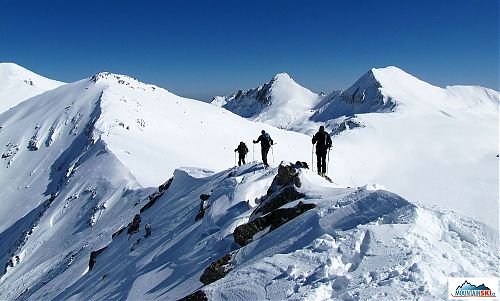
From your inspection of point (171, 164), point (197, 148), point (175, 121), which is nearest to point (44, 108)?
point (175, 121)

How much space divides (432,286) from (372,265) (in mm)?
1071

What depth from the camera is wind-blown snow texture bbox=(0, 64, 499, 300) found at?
768cm

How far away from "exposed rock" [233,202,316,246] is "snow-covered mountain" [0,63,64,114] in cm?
10428

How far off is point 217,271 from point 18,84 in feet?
423

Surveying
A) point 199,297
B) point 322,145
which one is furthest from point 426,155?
point 199,297

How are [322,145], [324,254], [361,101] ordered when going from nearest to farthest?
[324,254]
[322,145]
[361,101]

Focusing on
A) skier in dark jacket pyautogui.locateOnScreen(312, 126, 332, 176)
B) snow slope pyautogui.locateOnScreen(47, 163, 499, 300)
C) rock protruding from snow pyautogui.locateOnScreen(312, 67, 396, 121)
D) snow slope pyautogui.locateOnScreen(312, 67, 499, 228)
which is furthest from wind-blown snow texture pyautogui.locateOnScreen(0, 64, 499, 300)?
rock protruding from snow pyautogui.locateOnScreen(312, 67, 396, 121)

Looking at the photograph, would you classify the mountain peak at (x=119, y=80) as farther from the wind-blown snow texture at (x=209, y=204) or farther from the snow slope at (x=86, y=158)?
the wind-blown snow texture at (x=209, y=204)

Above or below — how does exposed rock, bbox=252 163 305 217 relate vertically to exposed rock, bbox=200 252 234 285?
above

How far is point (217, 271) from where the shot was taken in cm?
960

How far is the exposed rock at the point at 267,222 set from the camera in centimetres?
1076

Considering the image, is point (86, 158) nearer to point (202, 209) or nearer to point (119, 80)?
point (202, 209)

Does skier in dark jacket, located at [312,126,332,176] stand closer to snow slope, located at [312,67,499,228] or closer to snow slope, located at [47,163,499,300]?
snow slope, located at [47,163,499,300]

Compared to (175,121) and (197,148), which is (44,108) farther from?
(197,148)
